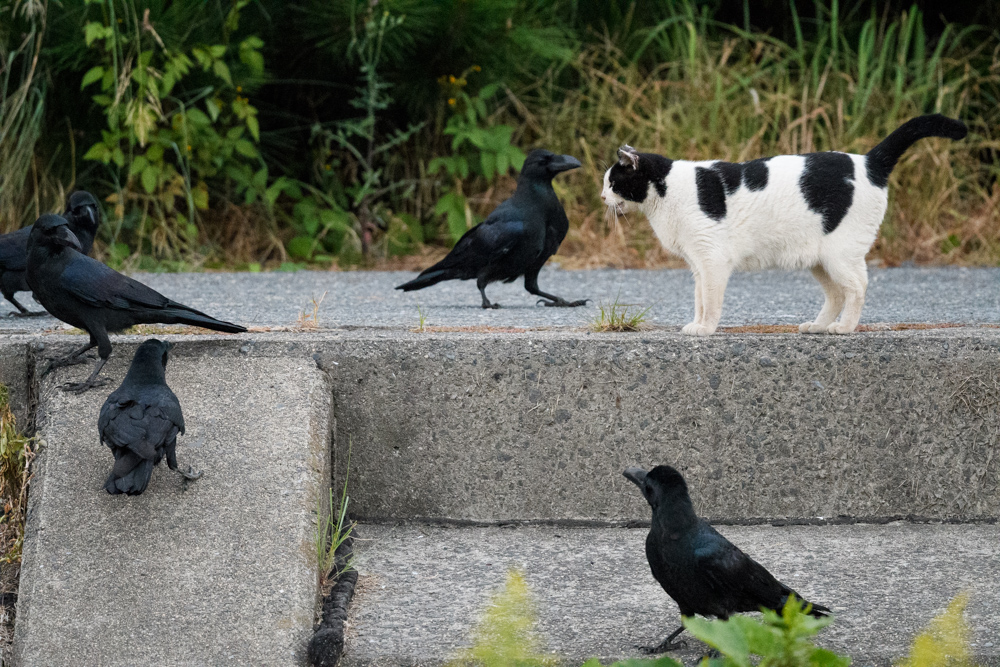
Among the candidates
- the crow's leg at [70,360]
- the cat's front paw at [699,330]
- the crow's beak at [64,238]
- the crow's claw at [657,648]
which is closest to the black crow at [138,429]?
the crow's leg at [70,360]

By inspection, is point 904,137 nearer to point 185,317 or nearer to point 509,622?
point 185,317

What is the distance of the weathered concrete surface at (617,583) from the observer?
2.38 m

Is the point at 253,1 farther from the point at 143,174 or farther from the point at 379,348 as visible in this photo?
the point at 379,348

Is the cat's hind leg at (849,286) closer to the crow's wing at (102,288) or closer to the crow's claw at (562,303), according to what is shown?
the crow's claw at (562,303)

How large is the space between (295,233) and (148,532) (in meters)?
5.34

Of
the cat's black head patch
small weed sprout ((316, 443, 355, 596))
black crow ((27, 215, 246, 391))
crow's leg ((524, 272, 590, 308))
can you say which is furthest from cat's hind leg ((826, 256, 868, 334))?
black crow ((27, 215, 246, 391))

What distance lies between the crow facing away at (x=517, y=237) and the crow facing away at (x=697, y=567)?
79.1 inches

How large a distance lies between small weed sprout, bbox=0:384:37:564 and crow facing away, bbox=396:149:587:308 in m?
1.64

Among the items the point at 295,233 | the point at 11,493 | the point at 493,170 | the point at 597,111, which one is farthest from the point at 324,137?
the point at 11,493

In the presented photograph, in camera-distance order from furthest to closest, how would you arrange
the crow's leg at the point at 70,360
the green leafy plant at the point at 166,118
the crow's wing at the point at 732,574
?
the green leafy plant at the point at 166,118 → the crow's leg at the point at 70,360 → the crow's wing at the point at 732,574

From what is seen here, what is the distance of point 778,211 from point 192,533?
185 cm

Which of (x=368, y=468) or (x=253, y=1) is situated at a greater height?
(x=253, y=1)

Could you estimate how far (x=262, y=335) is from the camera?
3.28 meters

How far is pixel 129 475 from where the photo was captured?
8.20 ft
